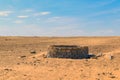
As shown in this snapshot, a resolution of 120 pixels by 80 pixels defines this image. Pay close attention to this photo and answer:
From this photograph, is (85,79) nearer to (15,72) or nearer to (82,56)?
(15,72)

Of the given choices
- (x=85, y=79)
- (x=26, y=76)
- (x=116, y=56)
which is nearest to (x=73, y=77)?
(x=85, y=79)

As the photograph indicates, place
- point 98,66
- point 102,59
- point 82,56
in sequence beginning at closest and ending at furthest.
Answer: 1. point 98,66
2. point 102,59
3. point 82,56

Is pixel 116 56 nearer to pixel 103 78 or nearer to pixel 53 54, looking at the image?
pixel 53 54

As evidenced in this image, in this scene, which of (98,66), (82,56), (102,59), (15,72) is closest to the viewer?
(15,72)

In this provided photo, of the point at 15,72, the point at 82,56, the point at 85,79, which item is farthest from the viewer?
the point at 82,56

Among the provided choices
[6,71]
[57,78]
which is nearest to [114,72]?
[57,78]

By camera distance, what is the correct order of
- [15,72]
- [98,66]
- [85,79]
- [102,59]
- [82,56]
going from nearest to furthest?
[85,79]
[15,72]
[98,66]
[102,59]
[82,56]

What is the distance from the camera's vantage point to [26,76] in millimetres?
12195

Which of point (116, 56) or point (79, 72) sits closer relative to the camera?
point (79, 72)

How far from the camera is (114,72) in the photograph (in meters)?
13.3

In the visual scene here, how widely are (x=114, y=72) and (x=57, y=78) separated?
313 cm

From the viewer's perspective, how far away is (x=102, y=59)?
719 inches

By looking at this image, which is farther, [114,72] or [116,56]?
[116,56]

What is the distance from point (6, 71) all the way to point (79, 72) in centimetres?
350
